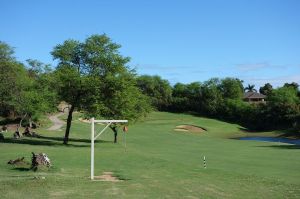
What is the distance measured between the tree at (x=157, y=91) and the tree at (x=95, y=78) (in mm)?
85268

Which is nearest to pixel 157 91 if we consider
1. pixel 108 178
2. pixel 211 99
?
pixel 211 99

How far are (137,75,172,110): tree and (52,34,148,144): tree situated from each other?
3357 inches

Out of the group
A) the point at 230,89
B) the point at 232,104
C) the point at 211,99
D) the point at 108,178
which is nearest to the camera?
the point at 108,178

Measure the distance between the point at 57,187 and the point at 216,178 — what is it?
29.2 feet

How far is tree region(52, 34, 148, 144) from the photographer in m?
42.8

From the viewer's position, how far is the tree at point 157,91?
13062 cm

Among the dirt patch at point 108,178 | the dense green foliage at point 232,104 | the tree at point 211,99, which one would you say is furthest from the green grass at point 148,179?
the tree at point 211,99

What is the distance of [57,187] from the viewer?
703 inches

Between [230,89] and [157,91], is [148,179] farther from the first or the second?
[157,91]

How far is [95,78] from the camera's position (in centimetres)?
4284

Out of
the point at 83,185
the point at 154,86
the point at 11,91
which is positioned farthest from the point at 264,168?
the point at 154,86

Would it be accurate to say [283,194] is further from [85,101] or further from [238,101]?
[238,101]

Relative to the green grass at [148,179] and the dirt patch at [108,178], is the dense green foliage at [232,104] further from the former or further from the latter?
the dirt patch at [108,178]

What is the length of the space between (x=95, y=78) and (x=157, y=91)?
292 ft
